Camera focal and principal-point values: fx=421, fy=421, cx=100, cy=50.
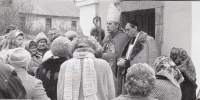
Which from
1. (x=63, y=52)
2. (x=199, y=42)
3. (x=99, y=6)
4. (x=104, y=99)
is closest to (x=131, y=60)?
(x=199, y=42)

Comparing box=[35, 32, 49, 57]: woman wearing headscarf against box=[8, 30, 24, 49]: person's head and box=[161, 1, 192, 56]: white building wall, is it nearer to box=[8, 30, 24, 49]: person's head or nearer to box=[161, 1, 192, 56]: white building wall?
box=[8, 30, 24, 49]: person's head

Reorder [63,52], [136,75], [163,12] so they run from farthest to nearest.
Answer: [163,12] → [63,52] → [136,75]

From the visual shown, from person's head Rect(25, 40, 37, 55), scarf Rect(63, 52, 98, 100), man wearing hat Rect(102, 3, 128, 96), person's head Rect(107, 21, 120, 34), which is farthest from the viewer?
person's head Rect(25, 40, 37, 55)

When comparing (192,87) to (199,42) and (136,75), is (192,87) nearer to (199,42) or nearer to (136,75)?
(199,42)

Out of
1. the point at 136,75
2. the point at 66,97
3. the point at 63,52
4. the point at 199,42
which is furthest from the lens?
the point at 199,42

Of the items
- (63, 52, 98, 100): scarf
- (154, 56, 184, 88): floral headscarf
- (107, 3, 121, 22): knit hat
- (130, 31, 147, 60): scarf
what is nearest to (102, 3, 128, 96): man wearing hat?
(107, 3, 121, 22): knit hat

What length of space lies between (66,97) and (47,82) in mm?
1012

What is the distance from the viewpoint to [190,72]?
5875mm

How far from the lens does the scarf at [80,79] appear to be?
476cm

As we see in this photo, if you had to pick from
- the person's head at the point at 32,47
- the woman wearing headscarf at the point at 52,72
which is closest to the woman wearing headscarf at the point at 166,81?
the woman wearing headscarf at the point at 52,72

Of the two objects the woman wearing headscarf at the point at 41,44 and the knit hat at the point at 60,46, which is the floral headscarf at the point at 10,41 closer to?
Answer: the woman wearing headscarf at the point at 41,44

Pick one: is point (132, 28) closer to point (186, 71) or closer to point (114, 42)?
point (114, 42)

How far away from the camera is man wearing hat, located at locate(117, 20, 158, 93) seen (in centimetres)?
689

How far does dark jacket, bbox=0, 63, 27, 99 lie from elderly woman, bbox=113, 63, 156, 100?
36.9 inches
